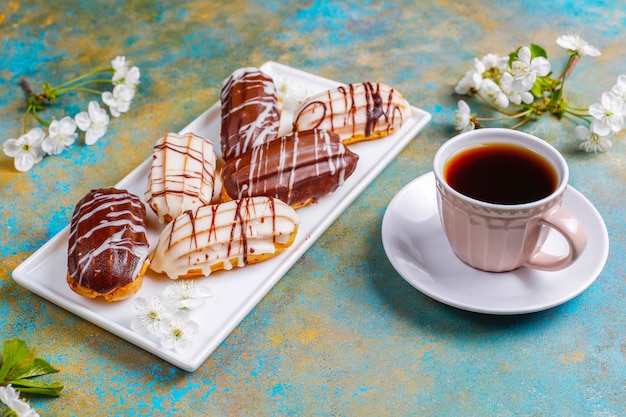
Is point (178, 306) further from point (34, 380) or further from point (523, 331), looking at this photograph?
point (523, 331)

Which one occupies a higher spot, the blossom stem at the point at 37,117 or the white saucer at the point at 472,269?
the blossom stem at the point at 37,117

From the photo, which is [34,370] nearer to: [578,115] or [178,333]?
[178,333]

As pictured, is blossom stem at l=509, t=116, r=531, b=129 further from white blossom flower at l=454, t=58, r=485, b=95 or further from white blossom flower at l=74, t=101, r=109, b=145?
white blossom flower at l=74, t=101, r=109, b=145

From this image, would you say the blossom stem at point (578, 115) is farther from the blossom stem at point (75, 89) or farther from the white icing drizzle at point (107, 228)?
the blossom stem at point (75, 89)

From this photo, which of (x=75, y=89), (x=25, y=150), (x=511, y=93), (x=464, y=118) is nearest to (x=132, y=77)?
(x=75, y=89)

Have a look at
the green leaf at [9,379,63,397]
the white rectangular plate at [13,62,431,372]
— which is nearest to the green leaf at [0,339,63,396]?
the green leaf at [9,379,63,397]

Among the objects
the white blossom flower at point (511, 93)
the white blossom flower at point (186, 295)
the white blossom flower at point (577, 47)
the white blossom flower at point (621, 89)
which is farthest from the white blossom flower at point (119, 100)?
the white blossom flower at point (621, 89)
